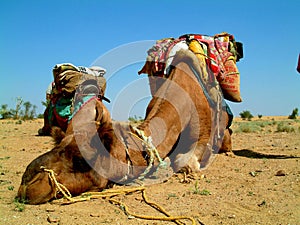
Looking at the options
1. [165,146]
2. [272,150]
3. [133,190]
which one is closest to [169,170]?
[165,146]

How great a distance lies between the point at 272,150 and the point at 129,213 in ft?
15.5

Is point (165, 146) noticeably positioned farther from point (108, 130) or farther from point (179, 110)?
point (108, 130)

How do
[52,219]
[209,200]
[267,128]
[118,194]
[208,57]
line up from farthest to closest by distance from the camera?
1. [267,128]
2. [208,57]
3. [118,194]
4. [209,200]
5. [52,219]

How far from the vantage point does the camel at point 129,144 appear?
3531 millimetres

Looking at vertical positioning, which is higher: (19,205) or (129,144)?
(129,144)

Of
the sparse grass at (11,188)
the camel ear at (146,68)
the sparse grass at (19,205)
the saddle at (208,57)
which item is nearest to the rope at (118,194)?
the sparse grass at (19,205)

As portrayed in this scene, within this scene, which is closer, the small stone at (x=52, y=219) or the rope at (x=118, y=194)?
the small stone at (x=52, y=219)

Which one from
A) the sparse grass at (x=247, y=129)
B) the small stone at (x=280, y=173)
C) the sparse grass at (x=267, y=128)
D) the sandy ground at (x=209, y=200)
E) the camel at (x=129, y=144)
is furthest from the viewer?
the sparse grass at (x=247, y=129)

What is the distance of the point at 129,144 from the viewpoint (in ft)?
13.4

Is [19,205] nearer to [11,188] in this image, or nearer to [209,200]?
[11,188]

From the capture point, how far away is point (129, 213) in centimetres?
339

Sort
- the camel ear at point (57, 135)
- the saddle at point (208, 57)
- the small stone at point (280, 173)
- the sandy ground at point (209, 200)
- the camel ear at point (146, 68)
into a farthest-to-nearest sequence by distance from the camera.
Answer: the camel ear at point (146, 68)
the saddle at point (208, 57)
the small stone at point (280, 173)
the camel ear at point (57, 135)
the sandy ground at point (209, 200)

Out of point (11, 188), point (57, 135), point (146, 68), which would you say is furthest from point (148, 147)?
point (146, 68)

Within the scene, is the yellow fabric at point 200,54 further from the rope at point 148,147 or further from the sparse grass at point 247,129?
the sparse grass at point 247,129
